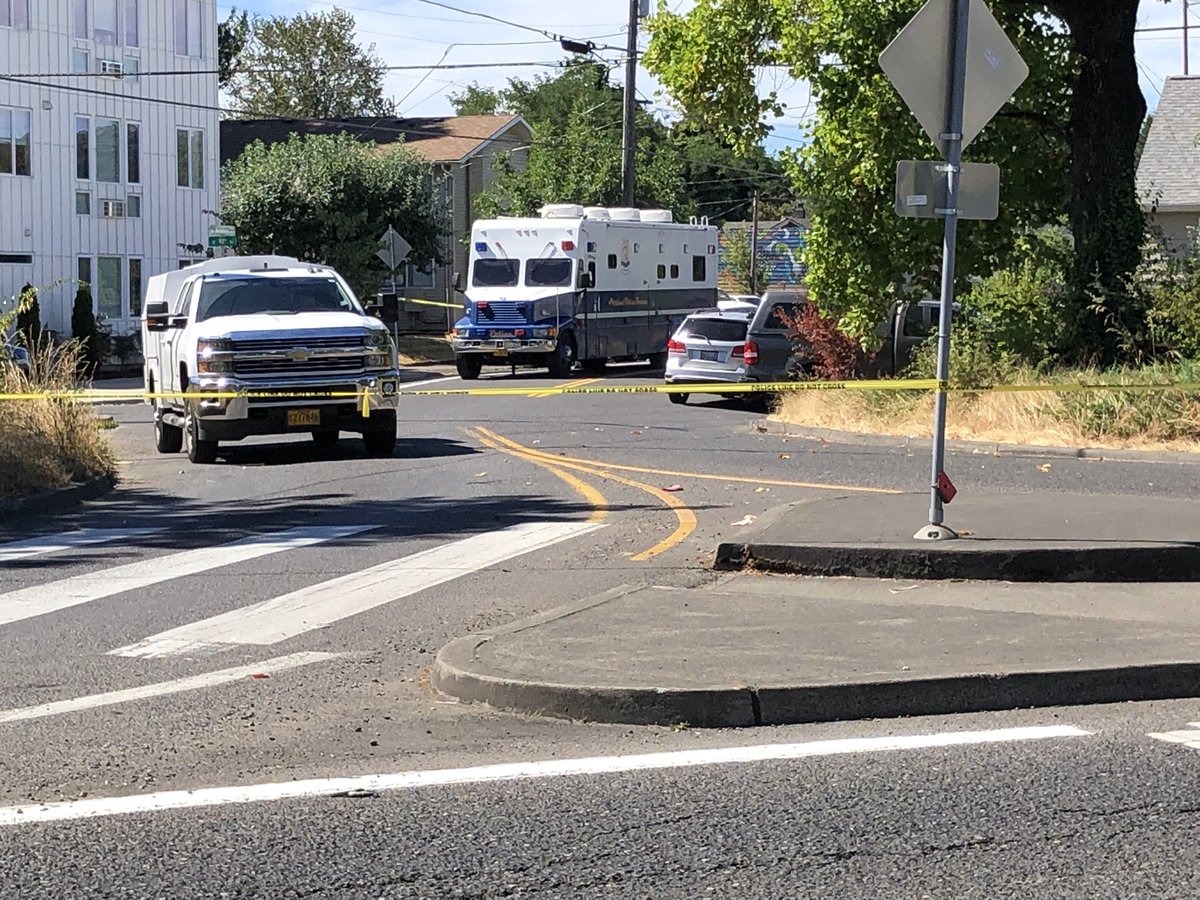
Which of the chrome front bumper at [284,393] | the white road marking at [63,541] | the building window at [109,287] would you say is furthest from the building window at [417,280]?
the white road marking at [63,541]

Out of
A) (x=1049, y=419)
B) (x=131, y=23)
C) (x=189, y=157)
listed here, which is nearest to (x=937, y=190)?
(x=1049, y=419)

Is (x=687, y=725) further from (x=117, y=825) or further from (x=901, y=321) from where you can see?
(x=901, y=321)

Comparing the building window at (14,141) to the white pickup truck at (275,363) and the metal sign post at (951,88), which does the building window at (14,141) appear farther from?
the metal sign post at (951,88)

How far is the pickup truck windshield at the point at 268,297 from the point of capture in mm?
19656

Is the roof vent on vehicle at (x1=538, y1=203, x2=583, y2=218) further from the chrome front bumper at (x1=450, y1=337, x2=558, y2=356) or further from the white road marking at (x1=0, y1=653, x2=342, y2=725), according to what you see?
the white road marking at (x1=0, y1=653, x2=342, y2=725)

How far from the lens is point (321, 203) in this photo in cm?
4709

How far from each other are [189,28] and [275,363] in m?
31.0

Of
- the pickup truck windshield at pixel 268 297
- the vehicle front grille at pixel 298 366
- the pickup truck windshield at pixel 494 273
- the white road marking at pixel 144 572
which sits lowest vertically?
the white road marking at pixel 144 572

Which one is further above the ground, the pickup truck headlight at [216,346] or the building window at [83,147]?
the building window at [83,147]

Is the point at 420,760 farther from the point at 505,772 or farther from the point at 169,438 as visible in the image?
the point at 169,438

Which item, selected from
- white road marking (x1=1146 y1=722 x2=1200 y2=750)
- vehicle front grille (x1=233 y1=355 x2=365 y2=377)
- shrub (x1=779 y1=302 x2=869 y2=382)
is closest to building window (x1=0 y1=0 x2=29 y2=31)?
shrub (x1=779 y1=302 x2=869 y2=382)

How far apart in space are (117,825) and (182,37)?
144 feet

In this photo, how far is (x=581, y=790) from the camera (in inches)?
227

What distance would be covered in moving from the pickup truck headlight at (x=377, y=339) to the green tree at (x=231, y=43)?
66.4 meters
